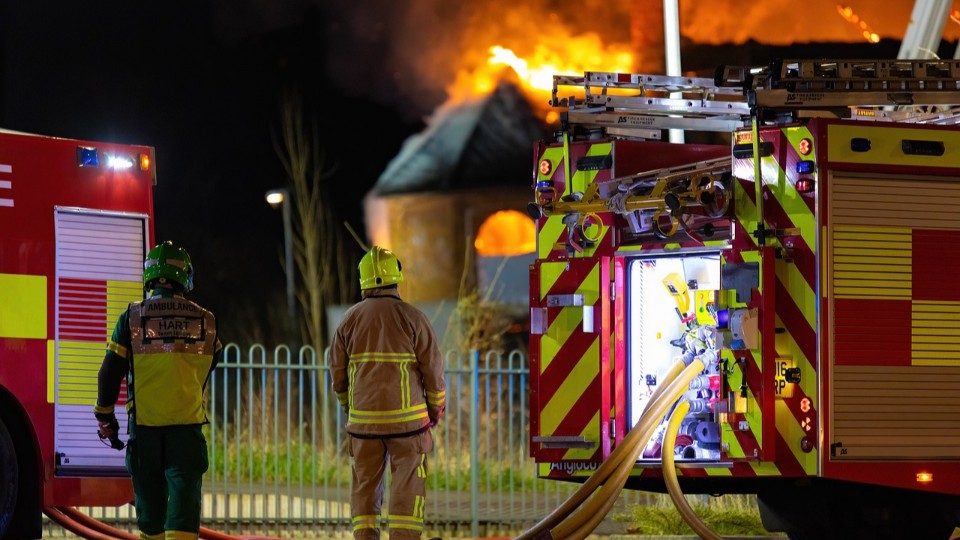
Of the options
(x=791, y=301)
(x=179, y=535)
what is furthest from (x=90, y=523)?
(x=791, y=301)

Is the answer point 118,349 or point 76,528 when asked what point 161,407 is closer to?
point 118,349

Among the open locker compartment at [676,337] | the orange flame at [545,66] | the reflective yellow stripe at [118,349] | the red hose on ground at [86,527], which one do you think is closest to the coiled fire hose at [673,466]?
the open locker compartment at [676,337]

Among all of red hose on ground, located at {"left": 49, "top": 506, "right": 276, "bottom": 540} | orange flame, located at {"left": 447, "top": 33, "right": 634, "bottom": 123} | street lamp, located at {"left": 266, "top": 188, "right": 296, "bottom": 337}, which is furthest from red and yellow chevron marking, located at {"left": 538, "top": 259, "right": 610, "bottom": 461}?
street lamp, located at {"left": 266, "top": 188, "right": 296, "bottom": 337}

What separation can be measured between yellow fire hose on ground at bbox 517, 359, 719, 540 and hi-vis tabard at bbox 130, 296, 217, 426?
2206 millimetres

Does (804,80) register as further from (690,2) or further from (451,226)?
(451,226)

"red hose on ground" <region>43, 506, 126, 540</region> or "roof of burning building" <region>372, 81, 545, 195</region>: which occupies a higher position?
"roof of burning building" <region>372, 81, 545, 195</region>

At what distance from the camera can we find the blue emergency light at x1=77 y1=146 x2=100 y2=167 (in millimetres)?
9391

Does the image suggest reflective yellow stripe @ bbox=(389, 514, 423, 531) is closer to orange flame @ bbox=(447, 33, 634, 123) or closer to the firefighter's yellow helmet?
the firefighter's yellow helmet

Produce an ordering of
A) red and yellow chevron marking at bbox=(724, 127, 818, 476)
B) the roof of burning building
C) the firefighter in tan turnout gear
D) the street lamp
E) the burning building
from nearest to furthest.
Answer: red and yellow chevron marking at bbox=(724, 127, 818, 476)
the firefighter in tan turnout gear
the street lamp
the burning building
the roof of burning building

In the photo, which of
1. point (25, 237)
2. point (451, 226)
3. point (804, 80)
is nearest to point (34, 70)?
point (451, 226)

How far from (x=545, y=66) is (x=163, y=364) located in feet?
52.2

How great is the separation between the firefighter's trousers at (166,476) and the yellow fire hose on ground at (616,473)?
2045mm

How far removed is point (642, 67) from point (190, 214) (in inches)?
344

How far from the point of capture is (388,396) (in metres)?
8.74
